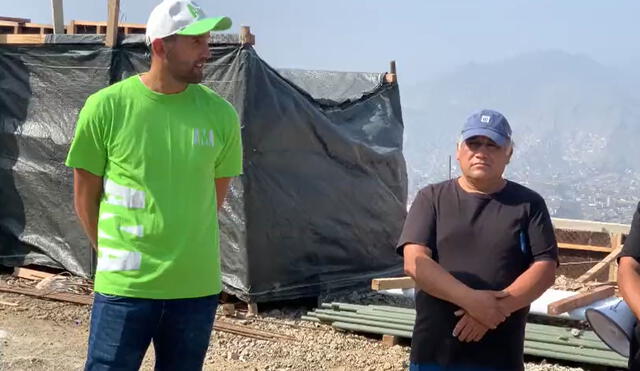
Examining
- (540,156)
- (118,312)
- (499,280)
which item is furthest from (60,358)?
(540,156)

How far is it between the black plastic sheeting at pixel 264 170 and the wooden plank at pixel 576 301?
7.13 ft

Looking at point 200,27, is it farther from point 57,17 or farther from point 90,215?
point 57,17

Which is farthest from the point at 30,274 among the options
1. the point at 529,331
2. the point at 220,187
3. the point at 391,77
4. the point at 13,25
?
the point at 220,187

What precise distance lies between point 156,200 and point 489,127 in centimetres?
135

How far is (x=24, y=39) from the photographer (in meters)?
9.00

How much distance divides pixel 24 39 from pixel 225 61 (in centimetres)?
232

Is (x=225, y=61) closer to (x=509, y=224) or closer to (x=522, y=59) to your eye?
(x=509, y=224)

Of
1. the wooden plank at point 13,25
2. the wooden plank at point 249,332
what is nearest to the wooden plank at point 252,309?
the wooden plank at point 249,332

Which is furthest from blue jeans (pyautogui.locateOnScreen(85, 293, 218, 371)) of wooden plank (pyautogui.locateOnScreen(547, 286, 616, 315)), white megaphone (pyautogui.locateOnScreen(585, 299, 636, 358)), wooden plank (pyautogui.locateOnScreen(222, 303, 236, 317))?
wooden plank (pyautogui.locateOnScreen(547, 286, 616, 315))

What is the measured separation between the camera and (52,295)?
8.42 metres

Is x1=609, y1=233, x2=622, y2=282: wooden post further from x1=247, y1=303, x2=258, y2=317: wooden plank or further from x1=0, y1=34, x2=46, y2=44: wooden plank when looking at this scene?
x1=0, y1=34, x2=46, y2=44: wooden plank

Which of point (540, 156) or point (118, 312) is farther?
point (540, 156)

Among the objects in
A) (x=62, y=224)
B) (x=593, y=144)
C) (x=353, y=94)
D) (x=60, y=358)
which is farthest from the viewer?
(x=593, y=144)

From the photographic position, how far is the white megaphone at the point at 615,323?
3.48m
